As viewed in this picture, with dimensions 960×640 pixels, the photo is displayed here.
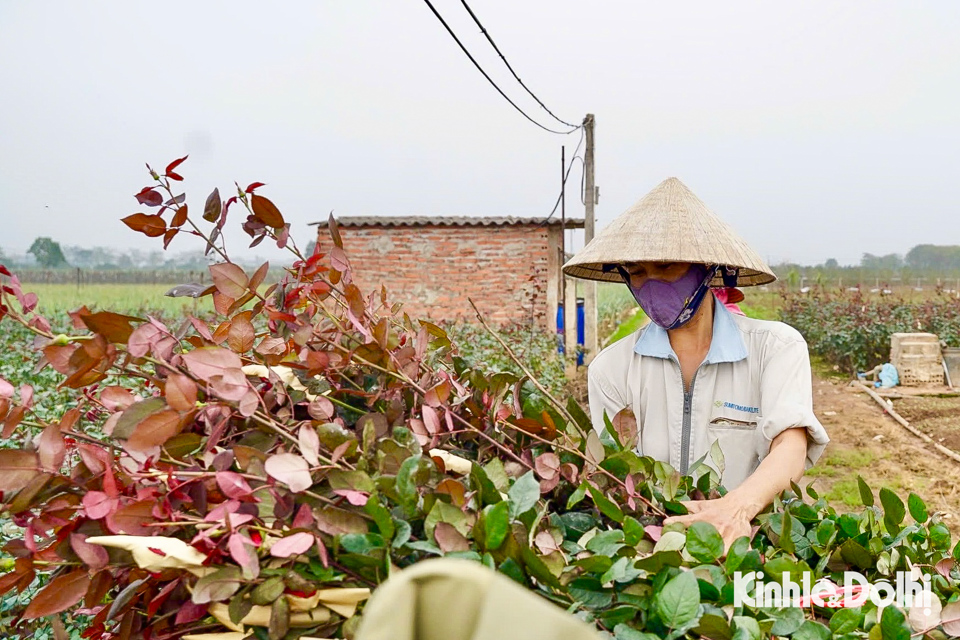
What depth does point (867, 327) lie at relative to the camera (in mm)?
11695

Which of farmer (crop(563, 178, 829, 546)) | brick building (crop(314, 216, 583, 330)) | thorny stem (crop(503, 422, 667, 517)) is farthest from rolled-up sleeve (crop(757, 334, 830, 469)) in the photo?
brick building (crop(314, 216, 583, 330))

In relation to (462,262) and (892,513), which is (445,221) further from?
(892,513)

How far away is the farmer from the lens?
1.73m

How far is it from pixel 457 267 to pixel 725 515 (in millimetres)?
10079

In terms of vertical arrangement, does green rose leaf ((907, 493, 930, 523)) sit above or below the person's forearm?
above

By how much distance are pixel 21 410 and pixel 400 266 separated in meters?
10.4

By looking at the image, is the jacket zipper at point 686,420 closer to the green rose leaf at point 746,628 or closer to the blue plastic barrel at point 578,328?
the green rose leaf at point 746,628

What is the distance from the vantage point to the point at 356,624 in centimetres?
75

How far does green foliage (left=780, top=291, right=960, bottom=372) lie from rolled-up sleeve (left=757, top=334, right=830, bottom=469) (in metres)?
10.9

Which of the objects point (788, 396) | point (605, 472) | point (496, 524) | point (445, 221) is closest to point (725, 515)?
point (605, 472)

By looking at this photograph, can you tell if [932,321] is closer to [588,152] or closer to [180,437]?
[588,152]

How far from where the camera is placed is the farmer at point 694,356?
5.67 feet

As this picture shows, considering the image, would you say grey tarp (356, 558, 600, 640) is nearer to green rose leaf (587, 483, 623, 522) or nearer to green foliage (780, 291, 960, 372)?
green rose leaf (587, 483, 623, 522)

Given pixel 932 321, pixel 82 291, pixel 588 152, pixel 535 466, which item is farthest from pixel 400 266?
pixel 535 466
